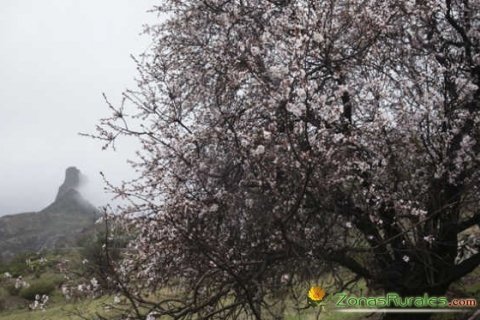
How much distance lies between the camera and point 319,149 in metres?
6.41

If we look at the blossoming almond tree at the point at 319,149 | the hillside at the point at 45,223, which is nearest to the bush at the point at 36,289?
the blossoming almond tree at the point at 319,149

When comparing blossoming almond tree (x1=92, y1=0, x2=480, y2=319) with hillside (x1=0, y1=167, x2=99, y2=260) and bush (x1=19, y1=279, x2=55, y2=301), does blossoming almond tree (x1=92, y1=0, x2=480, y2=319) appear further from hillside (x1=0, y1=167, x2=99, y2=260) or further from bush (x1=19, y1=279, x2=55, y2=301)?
hillside (x1=0, y1=167, x2=99, y2=260)

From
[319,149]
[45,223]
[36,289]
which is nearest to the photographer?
[319,149]

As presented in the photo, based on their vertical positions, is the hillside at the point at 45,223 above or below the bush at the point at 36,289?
above

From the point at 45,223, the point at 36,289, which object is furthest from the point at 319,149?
the point at 45,223

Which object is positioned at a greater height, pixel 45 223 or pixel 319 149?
pixel 45 223

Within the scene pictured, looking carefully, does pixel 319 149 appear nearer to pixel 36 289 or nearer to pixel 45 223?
pixel 36 289

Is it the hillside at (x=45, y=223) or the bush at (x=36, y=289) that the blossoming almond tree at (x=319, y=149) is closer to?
the bush at (x=36, y=289)

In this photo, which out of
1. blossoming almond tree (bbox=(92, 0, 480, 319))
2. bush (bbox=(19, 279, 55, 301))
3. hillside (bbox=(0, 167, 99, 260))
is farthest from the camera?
hillside (bbox=(0, 167, 99, 260))

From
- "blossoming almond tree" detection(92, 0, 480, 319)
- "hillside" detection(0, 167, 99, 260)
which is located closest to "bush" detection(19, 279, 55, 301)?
"blossoming almond tree" detection(92, 0, 480, 319)

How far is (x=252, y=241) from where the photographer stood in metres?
7.09

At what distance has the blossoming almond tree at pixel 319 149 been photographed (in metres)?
6.82

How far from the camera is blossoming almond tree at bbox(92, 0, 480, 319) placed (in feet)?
22.4

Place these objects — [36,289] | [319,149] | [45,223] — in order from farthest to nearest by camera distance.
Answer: [45,223] → [36,289] → [319,149]
